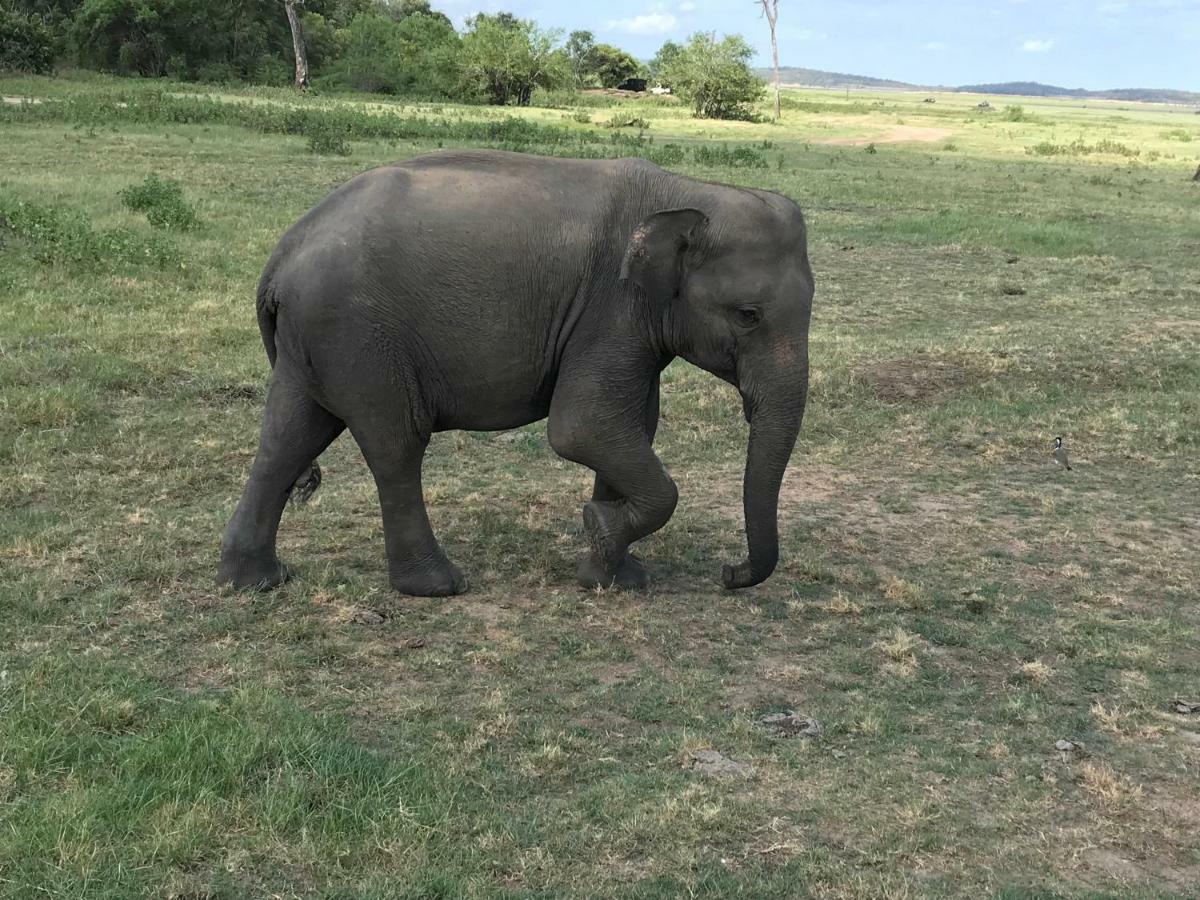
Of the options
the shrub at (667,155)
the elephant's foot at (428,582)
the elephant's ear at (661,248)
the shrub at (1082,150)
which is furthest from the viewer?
the shrub at (1082,150)

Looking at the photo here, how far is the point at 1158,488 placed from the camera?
7734 millimetres

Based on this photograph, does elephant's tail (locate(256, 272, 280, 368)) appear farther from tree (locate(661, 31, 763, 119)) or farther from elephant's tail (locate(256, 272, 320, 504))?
tree (locate(661, 31, 763, 119))

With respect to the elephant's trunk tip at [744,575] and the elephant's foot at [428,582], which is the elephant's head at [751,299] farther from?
the elephant's foot at [428,582]

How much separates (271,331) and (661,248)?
1979 mm

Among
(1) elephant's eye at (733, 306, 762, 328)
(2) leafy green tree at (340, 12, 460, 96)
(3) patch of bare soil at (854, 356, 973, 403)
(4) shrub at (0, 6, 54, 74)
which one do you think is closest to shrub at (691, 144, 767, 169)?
(3) patch of bare soil at (854, 356, 973, 403)

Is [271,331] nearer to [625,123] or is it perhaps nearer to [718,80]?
[625,123]

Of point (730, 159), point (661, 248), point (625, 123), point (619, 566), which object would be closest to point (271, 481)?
point (619, 566)

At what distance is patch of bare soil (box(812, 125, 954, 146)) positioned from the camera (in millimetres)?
40375

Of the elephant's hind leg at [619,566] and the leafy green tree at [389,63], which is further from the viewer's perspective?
the leafy green tree at [389,63]

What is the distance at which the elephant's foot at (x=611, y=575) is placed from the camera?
575cm

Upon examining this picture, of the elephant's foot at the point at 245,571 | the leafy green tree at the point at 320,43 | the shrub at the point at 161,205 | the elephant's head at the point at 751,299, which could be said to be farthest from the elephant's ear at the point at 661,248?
the leafy green tree at the point at 320,43

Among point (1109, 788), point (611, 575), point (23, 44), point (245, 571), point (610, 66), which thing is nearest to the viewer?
point (1109, 788)

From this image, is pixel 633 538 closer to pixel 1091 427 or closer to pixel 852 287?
pixel 1091 427

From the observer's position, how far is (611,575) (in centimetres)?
576
